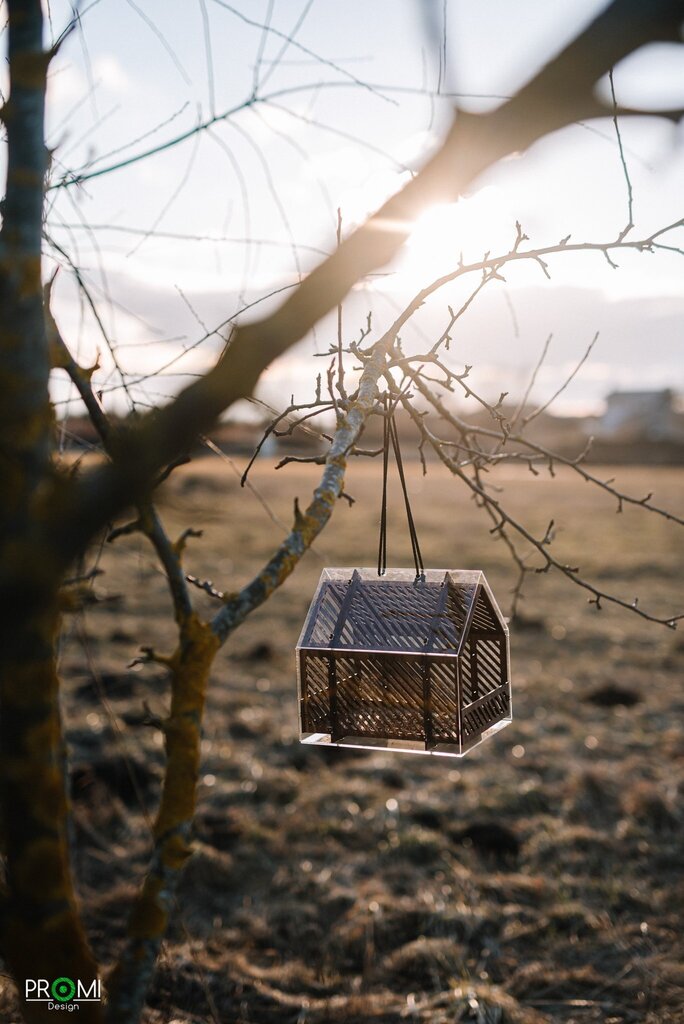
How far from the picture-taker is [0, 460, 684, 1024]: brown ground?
416 cm

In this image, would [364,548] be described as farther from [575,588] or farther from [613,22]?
[613,22]

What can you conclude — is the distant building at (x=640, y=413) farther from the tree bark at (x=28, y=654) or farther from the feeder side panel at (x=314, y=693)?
the tree bark at (x=28, y=654)

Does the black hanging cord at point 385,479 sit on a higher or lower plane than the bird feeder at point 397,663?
higher

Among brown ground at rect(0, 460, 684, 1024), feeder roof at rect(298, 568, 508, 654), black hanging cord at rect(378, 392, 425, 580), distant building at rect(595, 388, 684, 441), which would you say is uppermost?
distant building at rect(595, 388, 684, 441)

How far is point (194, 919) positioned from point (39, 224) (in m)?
4.23

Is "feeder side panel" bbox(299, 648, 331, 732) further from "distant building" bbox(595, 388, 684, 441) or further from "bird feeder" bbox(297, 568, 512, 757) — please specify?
"distant building" bbox(595, 388, 684, 441)

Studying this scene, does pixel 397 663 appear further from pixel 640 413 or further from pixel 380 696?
pixel 640 413

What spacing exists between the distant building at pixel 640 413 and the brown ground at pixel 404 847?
5532 centimetres

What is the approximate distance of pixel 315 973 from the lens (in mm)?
4449

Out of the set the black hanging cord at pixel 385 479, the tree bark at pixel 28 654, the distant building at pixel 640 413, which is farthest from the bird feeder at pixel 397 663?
the distant building at pixel 640 413

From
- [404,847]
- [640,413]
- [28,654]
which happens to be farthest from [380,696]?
[640,413]

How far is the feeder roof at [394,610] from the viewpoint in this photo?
2730 millimetres

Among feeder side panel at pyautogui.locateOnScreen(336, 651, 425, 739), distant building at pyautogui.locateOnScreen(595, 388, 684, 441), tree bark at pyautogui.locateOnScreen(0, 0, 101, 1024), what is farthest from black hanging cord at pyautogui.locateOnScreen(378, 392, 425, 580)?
distant building at pyautogui.locateOnScreen(595, 388, 684, 441)

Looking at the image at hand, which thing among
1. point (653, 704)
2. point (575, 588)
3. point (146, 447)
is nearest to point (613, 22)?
point (146, 447)
